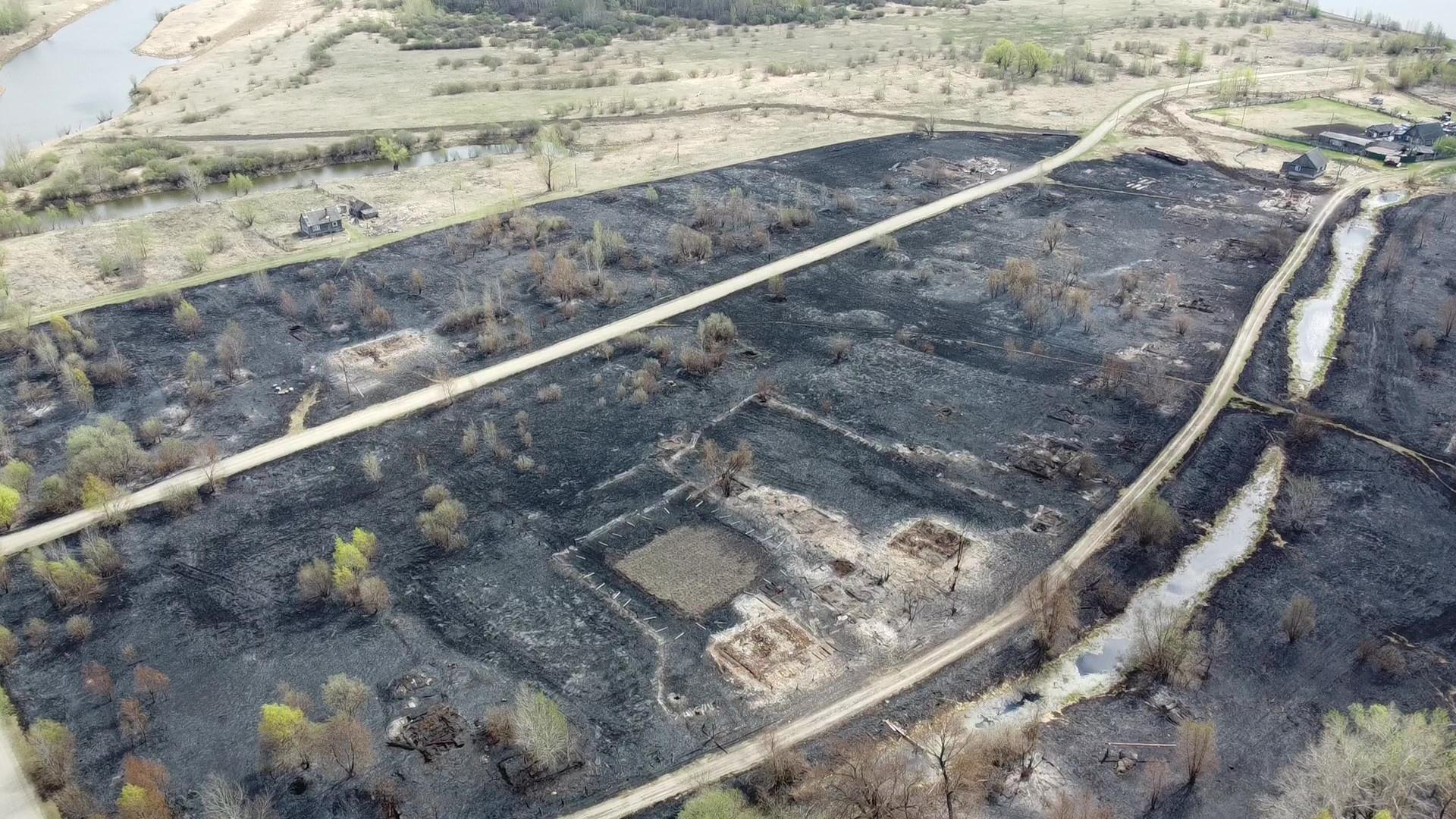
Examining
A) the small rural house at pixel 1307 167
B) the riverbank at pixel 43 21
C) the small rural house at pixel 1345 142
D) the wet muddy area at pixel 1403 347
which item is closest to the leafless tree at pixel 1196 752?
the wet muddy area at pixel 1403 347

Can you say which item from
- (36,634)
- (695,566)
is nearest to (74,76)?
(36,634)

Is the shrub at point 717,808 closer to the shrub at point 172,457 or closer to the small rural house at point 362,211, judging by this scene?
the shrub at point 172,457

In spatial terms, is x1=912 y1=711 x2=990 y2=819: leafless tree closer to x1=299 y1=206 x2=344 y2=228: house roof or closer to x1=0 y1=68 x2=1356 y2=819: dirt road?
x1=0 y1=68 x2=1356 y2=819: dirt road

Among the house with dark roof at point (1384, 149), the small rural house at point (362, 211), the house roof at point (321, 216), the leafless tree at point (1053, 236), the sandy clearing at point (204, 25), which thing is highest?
the sandy clearing at point (204, 25)

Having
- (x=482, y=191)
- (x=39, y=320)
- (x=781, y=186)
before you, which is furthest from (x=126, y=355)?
(x=781, y=186)

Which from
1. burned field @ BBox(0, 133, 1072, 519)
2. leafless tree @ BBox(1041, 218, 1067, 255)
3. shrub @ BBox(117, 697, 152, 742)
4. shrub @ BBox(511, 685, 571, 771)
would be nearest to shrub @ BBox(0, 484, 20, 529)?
burned field @ BBox(0, 133, 1072, 519)
